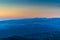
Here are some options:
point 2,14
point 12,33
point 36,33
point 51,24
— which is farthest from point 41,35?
point 2,14

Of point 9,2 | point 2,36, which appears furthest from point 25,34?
point 9,2

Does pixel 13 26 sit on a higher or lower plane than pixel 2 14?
lower

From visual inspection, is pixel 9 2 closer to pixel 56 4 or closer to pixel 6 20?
pixel 6 20

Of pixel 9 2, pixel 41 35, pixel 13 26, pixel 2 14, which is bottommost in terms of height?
pixel 41 35

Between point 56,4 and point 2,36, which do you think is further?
point 56,4

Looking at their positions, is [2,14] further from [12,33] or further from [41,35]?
[41,35]

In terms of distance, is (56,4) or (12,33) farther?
(56,4)
